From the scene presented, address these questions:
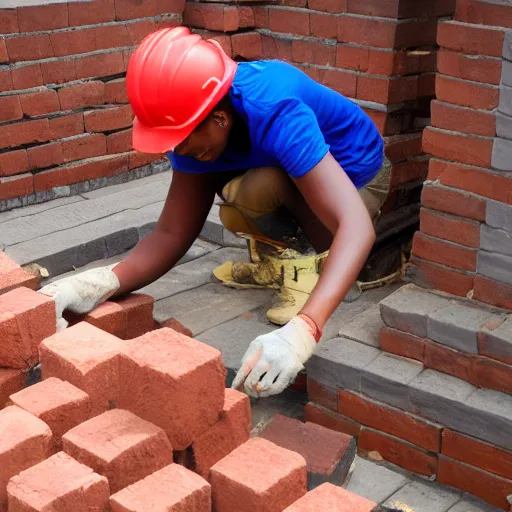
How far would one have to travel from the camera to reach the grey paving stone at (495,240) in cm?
290

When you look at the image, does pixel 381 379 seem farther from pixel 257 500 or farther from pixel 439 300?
pixel 257 500

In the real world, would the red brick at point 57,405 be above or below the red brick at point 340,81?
below

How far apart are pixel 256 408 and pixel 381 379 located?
0.53 metres

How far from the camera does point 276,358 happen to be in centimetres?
276

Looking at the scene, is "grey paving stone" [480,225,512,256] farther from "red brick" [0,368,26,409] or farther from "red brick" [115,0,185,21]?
"red brick" [115,0,185,21]

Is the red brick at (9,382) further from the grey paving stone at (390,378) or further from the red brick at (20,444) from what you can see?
the grey paving stone at (390,378)

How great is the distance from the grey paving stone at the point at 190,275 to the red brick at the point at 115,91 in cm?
108

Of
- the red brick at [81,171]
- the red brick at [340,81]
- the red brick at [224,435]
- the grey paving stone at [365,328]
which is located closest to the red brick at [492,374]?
the grey paving stone at [365,328]

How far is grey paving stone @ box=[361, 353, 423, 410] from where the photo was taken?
118 inches

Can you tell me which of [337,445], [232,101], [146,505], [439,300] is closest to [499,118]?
[439,300]

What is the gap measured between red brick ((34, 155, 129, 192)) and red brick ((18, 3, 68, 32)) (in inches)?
29.0

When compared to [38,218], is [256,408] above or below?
below

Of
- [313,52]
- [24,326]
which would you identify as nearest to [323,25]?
[313,52]

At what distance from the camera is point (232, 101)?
122 inches
